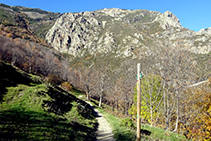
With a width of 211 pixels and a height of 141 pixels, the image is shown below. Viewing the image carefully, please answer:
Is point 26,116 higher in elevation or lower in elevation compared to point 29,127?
higher

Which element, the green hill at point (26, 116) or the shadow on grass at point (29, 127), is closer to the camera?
the shadow on grass at point (29, 127)

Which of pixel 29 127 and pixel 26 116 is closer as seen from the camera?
pixel 29 127

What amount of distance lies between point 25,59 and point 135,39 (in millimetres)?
135793

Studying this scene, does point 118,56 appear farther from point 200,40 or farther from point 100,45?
point 200,40

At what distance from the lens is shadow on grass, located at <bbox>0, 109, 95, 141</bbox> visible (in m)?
6.72

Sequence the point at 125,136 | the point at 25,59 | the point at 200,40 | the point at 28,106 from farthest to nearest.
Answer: the point at 200,40, the point at 25,59, the point at 125,136, the point at 28,106

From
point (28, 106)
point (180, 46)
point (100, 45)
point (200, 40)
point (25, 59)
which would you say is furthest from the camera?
point (100, 45)

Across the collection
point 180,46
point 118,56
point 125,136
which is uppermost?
point 118,56

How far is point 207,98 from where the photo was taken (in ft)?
55.1

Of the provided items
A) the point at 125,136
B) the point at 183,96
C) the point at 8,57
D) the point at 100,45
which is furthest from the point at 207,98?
the point at 100,45

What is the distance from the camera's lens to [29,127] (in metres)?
7.72

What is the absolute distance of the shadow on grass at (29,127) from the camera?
6.72 m

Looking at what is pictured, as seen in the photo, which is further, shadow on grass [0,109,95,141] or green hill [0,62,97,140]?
green hill [0,62,97,140]

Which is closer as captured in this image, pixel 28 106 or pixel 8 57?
pixel 28 106
